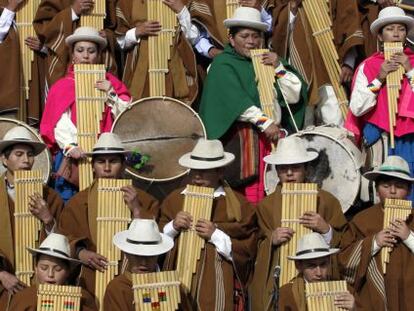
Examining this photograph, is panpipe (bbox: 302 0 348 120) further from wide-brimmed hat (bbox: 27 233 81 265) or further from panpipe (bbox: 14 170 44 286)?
wide-brimmed hat (bbox: 27 233 81 265)

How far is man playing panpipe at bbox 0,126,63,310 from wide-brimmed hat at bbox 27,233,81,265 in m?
0.51

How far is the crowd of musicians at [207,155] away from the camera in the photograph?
16391 mm

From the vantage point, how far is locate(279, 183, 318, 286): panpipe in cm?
1683

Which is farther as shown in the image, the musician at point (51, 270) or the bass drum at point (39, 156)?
the bass drum at point (39, 156)

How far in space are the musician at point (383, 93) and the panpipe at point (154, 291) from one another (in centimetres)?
339

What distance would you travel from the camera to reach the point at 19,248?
16859 mm

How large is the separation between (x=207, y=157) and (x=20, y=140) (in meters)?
1.56

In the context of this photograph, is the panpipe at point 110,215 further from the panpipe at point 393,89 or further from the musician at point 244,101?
the panpipe at point 393,89

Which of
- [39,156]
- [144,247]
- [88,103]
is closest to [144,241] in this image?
[144,247]

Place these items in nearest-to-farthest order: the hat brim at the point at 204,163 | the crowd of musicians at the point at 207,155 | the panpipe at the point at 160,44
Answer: the crowd of musicians at the point at 207,155
the hat brim at the point at 204,163
the panpipe at the point at 160,44

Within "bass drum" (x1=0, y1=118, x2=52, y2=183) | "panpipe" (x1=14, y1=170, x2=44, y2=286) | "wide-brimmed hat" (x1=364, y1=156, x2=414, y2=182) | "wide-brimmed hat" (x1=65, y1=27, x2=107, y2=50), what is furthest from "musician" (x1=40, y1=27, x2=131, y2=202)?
"wide-brimmed hat" (x1=364, y1=156, x2=414, y2=182)

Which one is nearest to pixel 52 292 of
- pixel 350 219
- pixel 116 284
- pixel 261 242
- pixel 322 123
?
pixel 116 284

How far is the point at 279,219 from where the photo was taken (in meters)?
17.1

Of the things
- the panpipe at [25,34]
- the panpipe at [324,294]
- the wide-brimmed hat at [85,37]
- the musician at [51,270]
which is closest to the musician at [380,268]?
the panpipe at [324,294]
